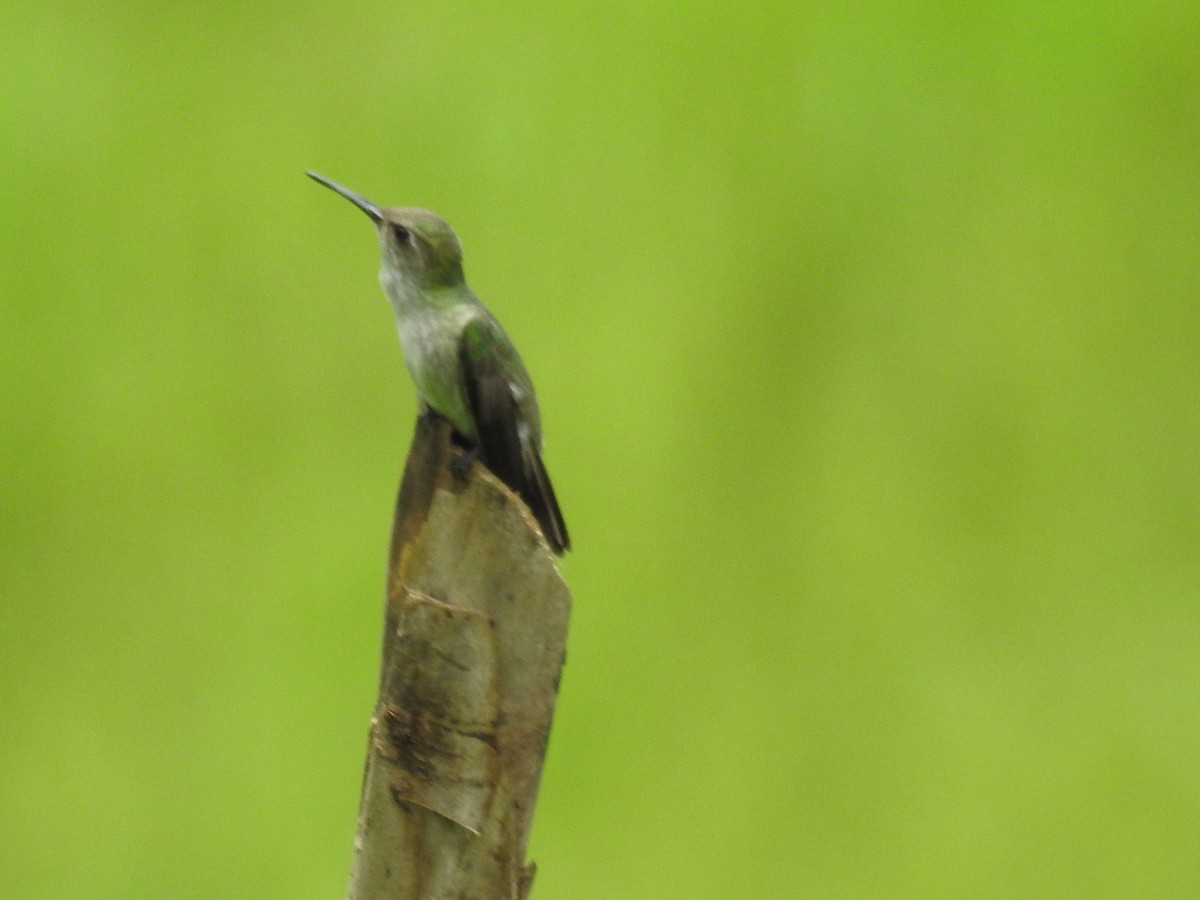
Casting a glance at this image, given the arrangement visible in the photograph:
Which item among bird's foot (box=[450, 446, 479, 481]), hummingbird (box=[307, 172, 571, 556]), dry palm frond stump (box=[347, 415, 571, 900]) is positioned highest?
hummingbird (box=[307, 172, 571, 556])

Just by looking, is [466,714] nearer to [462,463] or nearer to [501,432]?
[462,463]

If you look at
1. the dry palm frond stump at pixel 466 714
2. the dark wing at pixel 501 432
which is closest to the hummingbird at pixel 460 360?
the dark wing at pixel 501 432

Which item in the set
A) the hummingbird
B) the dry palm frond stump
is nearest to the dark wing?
the hummingbird

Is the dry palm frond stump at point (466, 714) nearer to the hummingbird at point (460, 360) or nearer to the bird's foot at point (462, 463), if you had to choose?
the bird's foot at point (462, 463)

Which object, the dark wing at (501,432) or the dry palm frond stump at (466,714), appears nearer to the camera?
the dry palm frond stump at (466,714)

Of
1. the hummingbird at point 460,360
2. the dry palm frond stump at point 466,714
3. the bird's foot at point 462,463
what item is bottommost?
the dry palm frond stump at point 466,714

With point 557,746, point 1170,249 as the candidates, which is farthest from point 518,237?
point 1170,249

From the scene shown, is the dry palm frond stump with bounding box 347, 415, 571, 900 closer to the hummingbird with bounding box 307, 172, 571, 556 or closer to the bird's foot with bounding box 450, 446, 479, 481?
the bird's foot with bounding box 450, 446, 479, 481
